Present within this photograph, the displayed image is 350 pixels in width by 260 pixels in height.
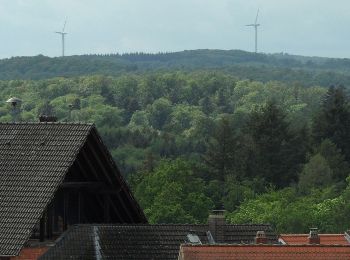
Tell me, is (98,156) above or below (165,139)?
above

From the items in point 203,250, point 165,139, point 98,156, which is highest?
point 98,156

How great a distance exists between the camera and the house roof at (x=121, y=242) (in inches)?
1053

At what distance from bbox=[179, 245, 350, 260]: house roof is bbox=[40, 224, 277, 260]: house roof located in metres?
0.86

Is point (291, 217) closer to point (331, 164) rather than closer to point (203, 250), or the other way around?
point (331, 164)

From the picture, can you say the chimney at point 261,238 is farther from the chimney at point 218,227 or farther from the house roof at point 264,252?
the chimney at point 218,227

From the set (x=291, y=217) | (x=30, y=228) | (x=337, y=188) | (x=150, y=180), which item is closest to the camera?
(x=30, y=228)

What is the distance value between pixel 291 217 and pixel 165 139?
3340 inches

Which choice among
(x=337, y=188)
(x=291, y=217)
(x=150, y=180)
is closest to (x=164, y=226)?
(x=291, y=217)

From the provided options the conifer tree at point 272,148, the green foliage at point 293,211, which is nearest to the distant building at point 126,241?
the green foliage at point 293,211

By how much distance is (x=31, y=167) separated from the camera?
26.1m

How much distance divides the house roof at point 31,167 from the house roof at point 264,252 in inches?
92.6

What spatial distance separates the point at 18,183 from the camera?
1018 inches

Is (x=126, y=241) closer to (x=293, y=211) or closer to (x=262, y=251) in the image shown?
(x=262, y=251)

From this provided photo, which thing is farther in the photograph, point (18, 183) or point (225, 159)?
point (225, 159)
